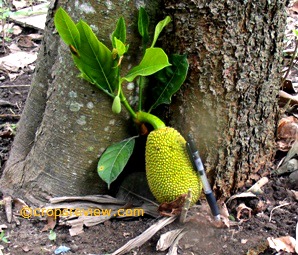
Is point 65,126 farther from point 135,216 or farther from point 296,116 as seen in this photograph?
point 296,116

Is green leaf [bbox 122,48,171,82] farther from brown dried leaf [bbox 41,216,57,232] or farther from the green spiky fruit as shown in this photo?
brown dried leaf [bbox 41,216,57,232]

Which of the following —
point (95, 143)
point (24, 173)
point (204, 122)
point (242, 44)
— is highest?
point (242, 44)

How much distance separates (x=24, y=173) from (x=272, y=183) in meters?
0.71

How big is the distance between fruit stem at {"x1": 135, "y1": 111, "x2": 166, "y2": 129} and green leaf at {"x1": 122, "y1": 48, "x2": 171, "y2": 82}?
0.44 feet

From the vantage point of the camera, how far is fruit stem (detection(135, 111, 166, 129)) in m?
1.26

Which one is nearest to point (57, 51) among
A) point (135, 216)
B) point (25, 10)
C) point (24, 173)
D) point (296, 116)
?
point (24, 173)

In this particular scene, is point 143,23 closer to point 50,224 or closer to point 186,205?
point 186,205

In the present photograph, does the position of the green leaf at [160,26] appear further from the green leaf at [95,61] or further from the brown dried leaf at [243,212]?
the brown dried leaf at [243,212]

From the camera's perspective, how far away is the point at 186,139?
52.1 inches

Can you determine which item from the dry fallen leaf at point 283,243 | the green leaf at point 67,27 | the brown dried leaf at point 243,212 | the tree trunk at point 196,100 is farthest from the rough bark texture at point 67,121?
the dry fallen leaf at point 283,243

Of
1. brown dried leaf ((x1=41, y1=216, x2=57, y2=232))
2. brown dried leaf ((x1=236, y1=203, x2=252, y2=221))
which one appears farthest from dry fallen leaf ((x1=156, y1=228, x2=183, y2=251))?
brown dried leaf ((x1=41, y1=216, x2=57, y2=232))

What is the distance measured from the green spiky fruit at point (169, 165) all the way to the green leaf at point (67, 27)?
11.7 inches

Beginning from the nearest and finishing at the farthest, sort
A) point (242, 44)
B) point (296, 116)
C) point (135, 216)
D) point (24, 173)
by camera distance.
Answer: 1. point (242, 44)
2. point (135, 216)
3. point (24, 173)
4. point (296, 116)

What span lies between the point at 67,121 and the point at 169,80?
293 mm
